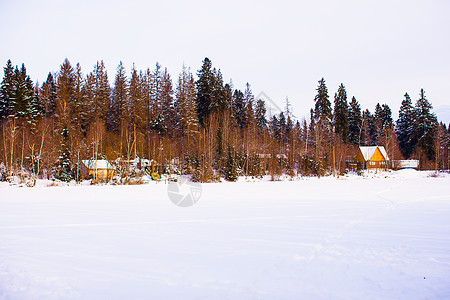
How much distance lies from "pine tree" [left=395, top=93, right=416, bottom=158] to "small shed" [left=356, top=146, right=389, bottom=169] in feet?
36.4

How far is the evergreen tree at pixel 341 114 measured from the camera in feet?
201

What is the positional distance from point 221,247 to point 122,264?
2218 millimetres

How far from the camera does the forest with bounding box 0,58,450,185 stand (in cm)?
3303

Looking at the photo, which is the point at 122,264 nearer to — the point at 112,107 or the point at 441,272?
the point at 441,272

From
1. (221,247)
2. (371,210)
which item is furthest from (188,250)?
(371,210)

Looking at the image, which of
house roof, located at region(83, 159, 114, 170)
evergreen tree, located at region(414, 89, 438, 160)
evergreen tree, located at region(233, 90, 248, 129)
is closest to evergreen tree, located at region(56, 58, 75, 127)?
house roof, located at region(83, 159, 114, 170)

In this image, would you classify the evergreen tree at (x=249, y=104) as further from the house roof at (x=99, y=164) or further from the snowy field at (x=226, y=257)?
the snowy field at (x=226, y=257)

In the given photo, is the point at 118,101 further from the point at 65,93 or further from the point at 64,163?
the point at 64,163

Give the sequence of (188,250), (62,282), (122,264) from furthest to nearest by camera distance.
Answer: (188,250)
(122,264)
(62,282)

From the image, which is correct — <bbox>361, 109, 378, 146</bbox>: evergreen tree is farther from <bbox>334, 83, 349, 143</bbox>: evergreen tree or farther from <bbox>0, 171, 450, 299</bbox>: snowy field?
<bbox>0, 171, 450, 299</bbox>: snowy field

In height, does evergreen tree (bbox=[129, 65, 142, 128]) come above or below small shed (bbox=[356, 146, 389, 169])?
above

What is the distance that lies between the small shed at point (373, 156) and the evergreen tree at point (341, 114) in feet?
19.7

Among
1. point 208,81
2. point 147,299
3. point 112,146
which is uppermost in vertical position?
point 208,81

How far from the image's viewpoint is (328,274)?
211 inches
